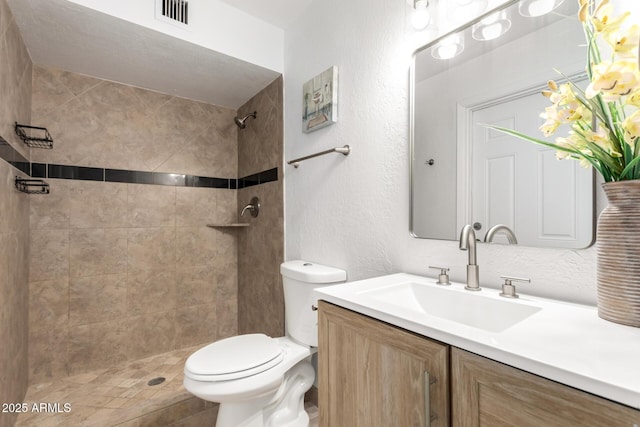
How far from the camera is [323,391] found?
90cm

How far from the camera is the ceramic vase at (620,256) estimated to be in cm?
58

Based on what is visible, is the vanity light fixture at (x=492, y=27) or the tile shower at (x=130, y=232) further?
the tile shower at (x=130, y=232)

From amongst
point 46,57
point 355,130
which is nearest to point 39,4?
point 46,57

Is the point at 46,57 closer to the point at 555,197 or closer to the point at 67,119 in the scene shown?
the point at 67,119

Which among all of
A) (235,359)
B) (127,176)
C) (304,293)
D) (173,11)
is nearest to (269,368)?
(235,359)

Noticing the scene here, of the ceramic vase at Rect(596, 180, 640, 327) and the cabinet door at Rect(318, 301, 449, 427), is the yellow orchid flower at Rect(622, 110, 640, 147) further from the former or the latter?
the cabinet door at Rect(318, 301, 449, 427)

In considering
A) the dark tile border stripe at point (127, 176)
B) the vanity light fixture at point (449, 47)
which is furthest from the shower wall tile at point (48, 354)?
the vanity light fixture at point (449, 47)

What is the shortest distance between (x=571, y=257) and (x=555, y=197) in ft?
0.55

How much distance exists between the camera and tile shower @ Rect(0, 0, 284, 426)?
1876 mm

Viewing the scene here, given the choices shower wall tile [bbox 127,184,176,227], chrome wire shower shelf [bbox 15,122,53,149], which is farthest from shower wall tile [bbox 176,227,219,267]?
chrome wire shower shelf [bbox 15,122,53,149]

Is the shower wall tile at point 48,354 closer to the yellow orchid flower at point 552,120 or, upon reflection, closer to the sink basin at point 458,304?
the sink basin at point 458,304

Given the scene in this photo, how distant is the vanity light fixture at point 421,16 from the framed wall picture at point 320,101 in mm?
496

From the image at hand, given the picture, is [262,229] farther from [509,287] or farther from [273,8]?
[509,287]

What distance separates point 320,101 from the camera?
1.64m
